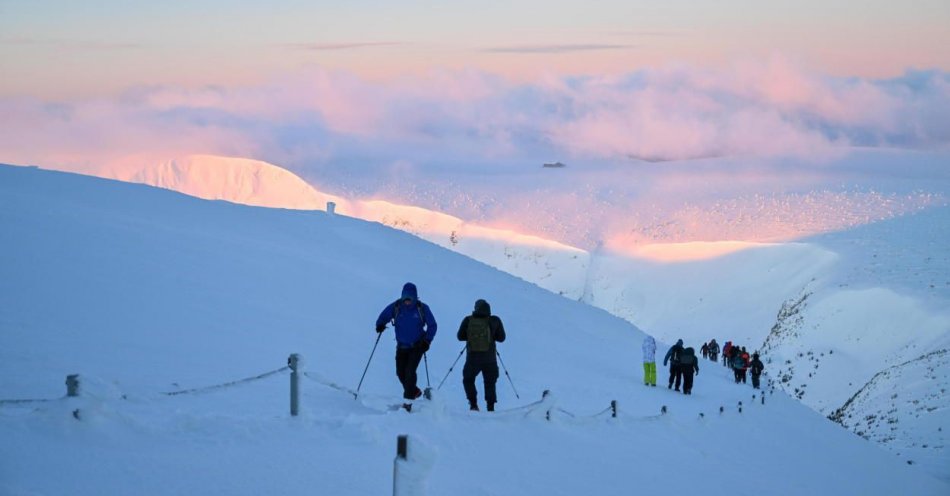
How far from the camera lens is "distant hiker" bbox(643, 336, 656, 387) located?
23.0 meters

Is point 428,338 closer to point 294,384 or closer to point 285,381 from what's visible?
point 285,381

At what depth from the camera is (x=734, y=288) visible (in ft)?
233

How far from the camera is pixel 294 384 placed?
10898 mm

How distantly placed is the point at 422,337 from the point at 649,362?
11140 millimetres

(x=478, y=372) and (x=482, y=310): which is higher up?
(x=482, y=310)

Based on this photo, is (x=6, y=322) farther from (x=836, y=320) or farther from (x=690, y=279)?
(x=690, y=279)

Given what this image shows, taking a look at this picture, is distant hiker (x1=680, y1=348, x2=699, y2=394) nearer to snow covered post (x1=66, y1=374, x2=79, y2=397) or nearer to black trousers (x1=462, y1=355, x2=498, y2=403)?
black trousers (x1=462, y1=355, x2=498, y2=403)

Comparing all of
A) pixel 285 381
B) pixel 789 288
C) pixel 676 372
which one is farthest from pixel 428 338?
pixel 789 288

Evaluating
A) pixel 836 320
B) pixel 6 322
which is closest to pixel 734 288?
pixel 836 320

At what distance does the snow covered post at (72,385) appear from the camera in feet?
30.7

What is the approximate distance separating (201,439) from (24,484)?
2.10 m

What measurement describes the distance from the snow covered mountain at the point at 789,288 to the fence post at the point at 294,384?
60.7ft

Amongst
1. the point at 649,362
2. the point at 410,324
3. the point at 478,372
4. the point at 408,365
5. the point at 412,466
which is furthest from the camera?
the point at 649,362

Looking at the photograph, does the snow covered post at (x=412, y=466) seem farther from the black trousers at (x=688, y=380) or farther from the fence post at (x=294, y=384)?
the black trousers at (x=688, y=380)
